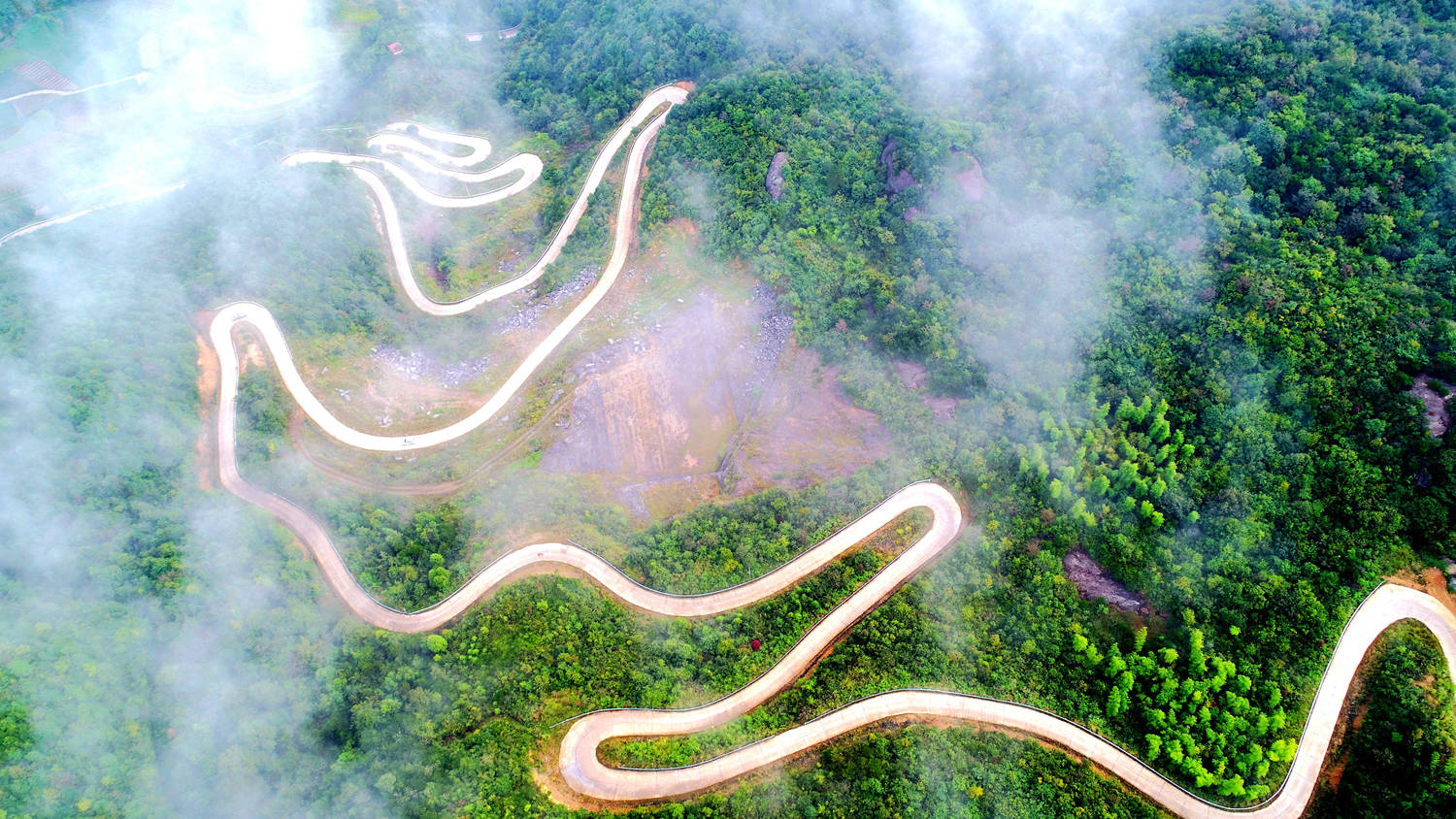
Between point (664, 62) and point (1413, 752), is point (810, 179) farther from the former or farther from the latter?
point (1413, 752)

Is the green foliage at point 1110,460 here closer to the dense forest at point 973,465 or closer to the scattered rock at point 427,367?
the dense forest at point 973,465

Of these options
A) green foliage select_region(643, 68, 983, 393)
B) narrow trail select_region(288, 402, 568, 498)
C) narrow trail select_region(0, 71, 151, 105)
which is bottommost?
narrow trail select_region(288, 402, 568, 498)

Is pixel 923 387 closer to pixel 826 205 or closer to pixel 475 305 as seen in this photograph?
pixel 826 205

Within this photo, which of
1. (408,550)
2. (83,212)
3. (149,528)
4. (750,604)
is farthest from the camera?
(83,212)

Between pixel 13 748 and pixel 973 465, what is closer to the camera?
pixel 13 748

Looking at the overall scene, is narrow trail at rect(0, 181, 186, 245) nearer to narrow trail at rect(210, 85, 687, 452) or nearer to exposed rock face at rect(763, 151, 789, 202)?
narrow trail at rect(210, 85, 687, 452)

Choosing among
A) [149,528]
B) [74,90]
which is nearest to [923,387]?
[149,528]

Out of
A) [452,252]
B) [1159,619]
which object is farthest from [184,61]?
[1159,619]

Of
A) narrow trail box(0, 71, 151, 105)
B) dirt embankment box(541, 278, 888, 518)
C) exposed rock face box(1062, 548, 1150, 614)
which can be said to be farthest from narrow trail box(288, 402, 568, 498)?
narrow trail box(0, 71, 151, 105)
